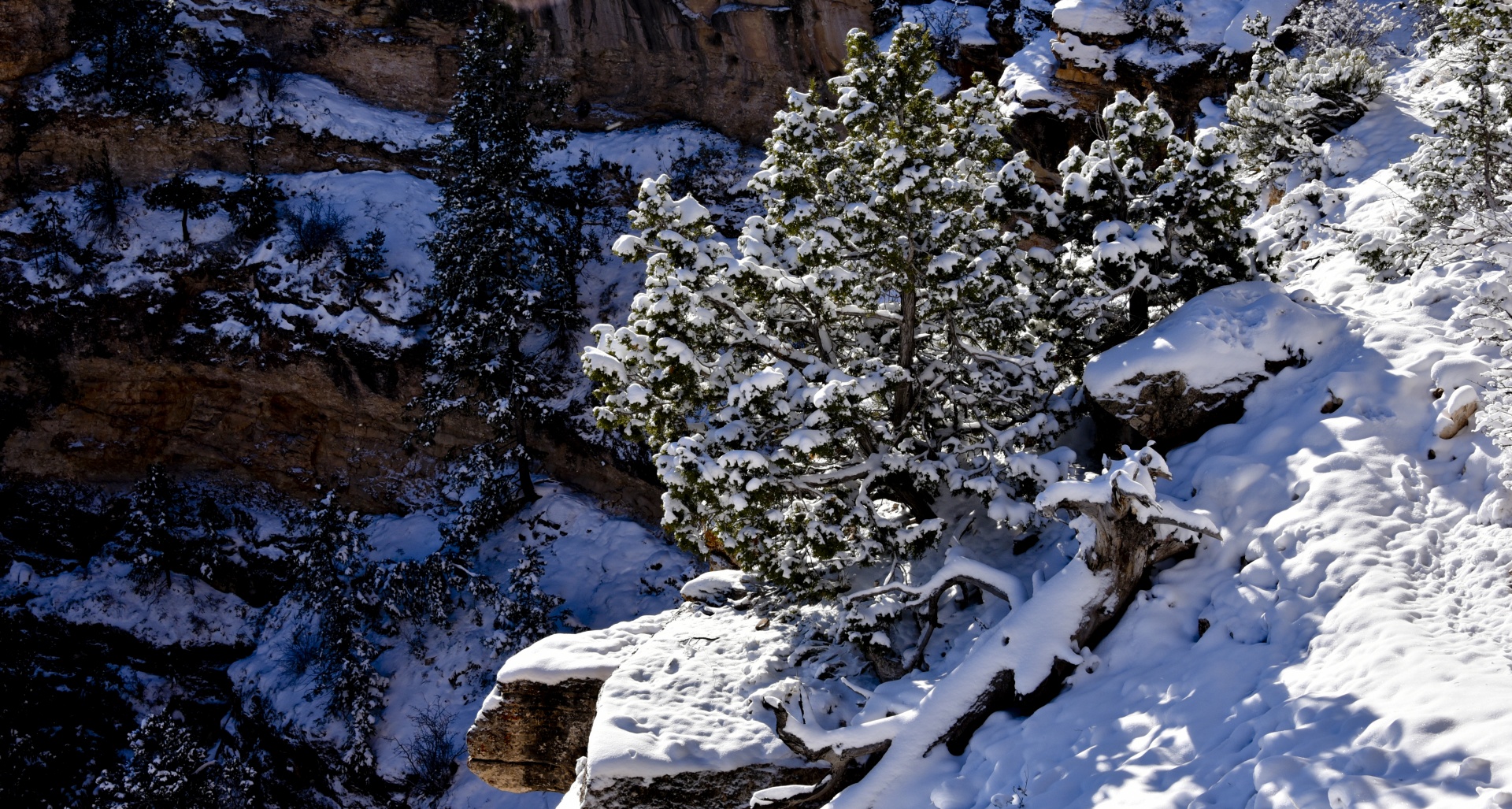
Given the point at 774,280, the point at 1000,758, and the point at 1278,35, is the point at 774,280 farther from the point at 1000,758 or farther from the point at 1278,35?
the point at 1278,35

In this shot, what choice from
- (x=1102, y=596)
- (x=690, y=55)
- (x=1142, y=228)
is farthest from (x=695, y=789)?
(x=690, y=55)

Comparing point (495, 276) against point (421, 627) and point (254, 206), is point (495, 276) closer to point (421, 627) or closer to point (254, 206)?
point (421, 627)

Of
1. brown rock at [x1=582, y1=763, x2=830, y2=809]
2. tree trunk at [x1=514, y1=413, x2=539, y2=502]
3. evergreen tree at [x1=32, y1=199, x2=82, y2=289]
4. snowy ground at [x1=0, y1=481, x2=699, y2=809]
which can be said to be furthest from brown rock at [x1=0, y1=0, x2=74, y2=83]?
brown rock at [x1=582, y1=763, x2=830, y2=809]

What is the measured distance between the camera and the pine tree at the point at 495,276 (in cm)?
2327

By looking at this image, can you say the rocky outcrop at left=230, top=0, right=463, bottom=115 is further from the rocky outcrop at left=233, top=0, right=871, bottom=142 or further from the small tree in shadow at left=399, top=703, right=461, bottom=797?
the small tree in shadow at left=399, top=703, right=461, bottom=797

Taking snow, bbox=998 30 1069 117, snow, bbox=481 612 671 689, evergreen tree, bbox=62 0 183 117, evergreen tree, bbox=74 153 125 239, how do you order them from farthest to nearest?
evergreen tree, bbox=62 0 183 117, evergreen tree, bbox=74 153 125 239, snow, bbox=998 30 1069 117, snow, bbox=481 612 671 689

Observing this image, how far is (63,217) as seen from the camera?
26.9m

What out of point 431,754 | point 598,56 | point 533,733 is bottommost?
point 431,754

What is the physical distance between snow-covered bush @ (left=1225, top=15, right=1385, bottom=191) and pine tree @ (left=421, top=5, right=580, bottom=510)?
15.4 meters

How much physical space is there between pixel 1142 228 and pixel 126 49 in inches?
1164

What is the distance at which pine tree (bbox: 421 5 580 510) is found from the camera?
23.3 metres

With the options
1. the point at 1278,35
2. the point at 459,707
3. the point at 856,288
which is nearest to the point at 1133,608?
the point at 856,288

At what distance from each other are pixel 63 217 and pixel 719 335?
24.7 metres

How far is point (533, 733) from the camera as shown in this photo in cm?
1256
